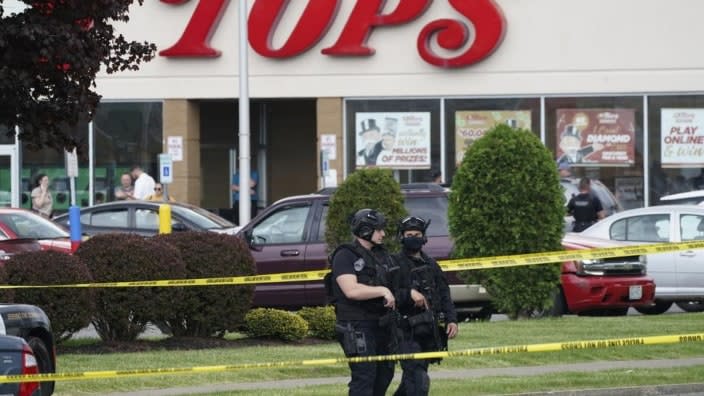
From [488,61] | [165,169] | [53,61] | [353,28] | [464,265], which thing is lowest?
[464,265]

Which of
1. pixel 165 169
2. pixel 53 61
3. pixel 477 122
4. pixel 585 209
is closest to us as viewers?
pixel 53 61

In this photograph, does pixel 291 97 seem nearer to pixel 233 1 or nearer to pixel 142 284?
pixel 233 1

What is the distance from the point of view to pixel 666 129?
33.3 meters

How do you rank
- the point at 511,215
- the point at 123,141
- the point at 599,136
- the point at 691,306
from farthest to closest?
1. the point at 123,141
2. the point at 599,136
3. the point at 691,306
4. the point at 511,215

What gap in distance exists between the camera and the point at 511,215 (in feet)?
60.8

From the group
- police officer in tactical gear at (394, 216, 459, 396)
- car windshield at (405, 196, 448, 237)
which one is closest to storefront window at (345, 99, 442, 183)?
car windshield at (405, 196, 448, 237)

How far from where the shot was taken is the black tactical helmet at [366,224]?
417 inches

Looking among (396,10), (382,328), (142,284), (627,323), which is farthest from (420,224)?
(396,10)

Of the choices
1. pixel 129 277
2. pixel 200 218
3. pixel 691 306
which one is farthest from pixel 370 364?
pixel 200 218

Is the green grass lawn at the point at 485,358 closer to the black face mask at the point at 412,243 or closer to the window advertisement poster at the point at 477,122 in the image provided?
the black face mask at the point at 412,243

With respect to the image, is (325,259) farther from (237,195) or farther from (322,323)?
(237,195)

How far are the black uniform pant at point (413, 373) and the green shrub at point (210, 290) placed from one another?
5496 millimetres

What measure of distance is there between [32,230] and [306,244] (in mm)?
4051

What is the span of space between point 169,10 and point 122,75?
176 cm
